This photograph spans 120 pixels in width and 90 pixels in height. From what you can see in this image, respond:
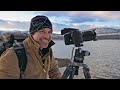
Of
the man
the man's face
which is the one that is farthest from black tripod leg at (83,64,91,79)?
the man's face

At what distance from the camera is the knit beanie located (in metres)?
2.00

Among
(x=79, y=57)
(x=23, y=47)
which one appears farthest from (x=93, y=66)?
(x=23, y=47)

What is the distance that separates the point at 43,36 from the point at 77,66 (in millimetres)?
421

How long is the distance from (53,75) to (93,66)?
443 mm

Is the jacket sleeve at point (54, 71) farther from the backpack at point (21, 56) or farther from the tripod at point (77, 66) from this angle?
the backpack at point (21, 56)

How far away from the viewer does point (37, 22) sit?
2.02 meters

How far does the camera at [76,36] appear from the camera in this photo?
2096 millimetres

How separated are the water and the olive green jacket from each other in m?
0.15

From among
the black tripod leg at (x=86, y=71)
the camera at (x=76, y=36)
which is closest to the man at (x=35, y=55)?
the camera at (x=76, y=36)

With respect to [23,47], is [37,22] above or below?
above

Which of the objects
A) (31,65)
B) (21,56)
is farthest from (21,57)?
(31,65)

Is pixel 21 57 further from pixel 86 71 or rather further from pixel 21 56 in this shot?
pixel 86 71
